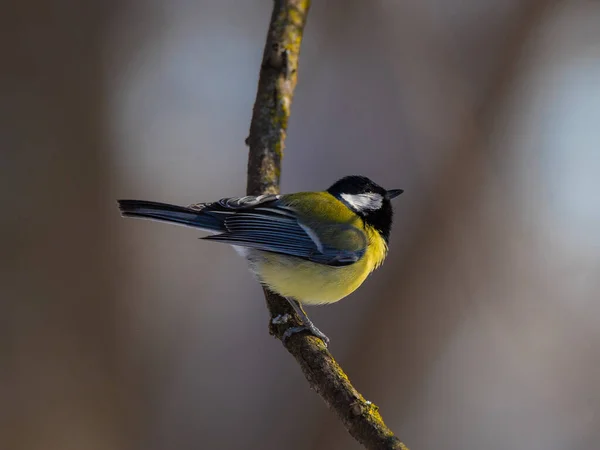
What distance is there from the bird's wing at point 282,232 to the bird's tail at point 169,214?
3 centimetres

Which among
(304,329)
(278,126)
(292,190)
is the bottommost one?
(304,329)

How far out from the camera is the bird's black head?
2.70 metres

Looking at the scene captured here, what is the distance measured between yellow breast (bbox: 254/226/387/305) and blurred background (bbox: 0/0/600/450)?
1.25 metres

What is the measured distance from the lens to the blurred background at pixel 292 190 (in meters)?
3.48

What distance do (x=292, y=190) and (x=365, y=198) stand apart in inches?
50.0

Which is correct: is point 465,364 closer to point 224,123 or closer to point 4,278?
point 224,123

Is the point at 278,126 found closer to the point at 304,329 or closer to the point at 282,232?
the point at 282,232

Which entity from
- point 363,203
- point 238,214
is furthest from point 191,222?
point 363,203

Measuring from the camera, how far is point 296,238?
246 centimetres

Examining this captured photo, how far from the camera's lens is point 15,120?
346 cm

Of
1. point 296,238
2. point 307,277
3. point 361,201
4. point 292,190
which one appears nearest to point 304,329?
point 307,277

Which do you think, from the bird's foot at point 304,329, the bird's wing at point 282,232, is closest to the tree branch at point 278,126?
the bird's foot at point 304,329

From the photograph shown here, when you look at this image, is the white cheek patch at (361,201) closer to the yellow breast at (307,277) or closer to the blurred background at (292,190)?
the yellow breast at (307,277)

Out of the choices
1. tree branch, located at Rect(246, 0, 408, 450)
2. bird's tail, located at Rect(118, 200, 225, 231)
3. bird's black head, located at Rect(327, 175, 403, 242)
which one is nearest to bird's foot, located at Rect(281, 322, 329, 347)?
tree branch, located at Rect(246, 0, 408, 450)
